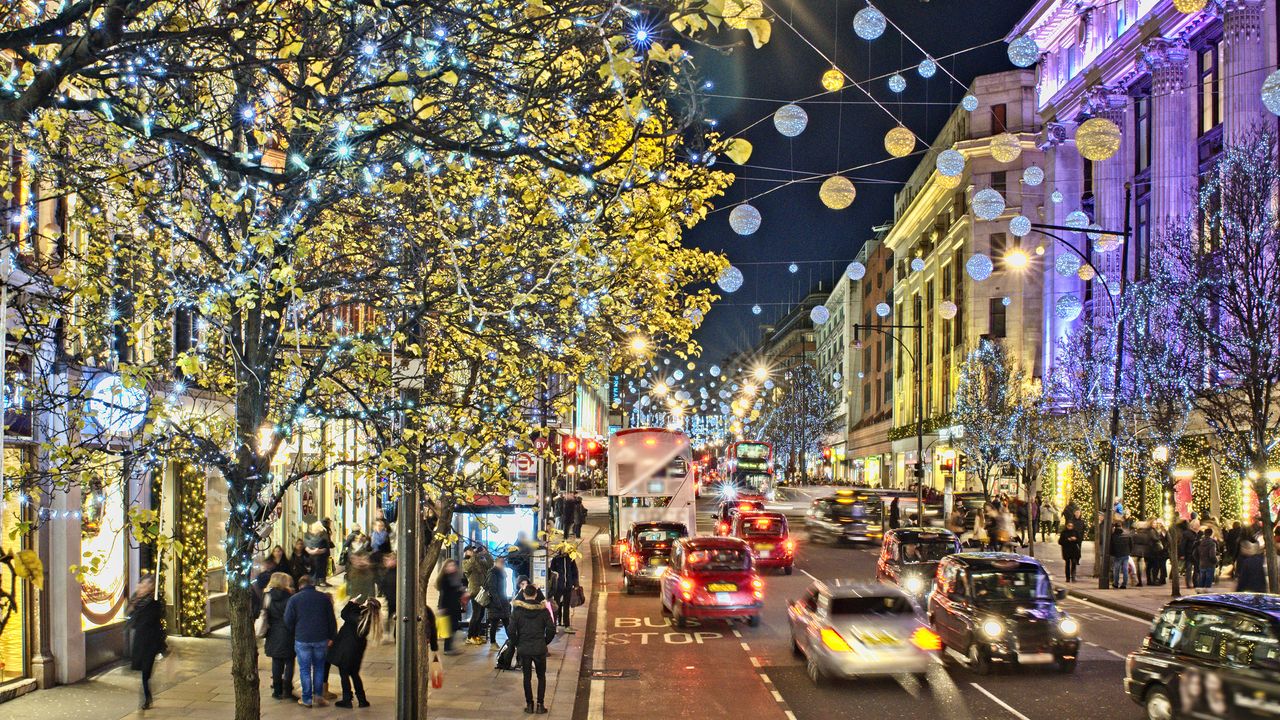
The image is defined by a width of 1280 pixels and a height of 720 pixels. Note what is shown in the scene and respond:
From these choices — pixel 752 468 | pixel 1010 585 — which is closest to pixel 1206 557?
pixel 1010 585

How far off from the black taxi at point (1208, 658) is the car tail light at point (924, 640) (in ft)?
10.8

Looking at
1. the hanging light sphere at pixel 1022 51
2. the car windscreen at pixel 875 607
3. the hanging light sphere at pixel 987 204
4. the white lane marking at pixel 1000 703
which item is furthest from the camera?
the hanging light sphere at pixel 987 204

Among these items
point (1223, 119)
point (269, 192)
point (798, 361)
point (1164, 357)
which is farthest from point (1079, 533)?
point (798, 361)

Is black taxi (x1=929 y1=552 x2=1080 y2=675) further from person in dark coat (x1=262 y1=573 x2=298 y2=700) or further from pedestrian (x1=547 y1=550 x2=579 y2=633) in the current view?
person in dark coat (x1=262 y1=573 x2=298 y2=700)

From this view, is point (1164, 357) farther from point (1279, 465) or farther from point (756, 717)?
point (756, 717)

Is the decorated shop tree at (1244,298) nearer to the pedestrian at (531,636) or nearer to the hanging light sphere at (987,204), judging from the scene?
the hanging light sphere at (987,204)

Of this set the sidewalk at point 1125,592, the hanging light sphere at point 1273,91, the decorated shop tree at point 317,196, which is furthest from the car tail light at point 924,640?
the hanging light sphere at point 1273,91

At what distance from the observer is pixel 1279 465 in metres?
31.0

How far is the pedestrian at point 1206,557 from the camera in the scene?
1056 inches

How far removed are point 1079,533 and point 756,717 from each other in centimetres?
1887

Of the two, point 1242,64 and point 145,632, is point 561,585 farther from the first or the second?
point 1242,64

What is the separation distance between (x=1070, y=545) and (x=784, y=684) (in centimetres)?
1633

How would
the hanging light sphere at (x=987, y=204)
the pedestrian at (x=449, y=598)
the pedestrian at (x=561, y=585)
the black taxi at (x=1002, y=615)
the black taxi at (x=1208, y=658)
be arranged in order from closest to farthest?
the black taxi at (x=1208, y=658)
the black taxi at (x=1002, y=615)
the pedestrian at (x=449, y=598)
the pedestrian at (x=561, y=585)
the hanging light sphere at (x=987, y=204)

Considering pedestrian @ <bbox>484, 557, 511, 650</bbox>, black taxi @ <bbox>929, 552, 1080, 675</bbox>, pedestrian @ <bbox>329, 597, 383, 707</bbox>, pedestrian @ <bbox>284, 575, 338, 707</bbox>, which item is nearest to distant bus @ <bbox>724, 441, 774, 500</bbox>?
pedestrian @ <bbox>484, 557, 511, 650</bbox>
